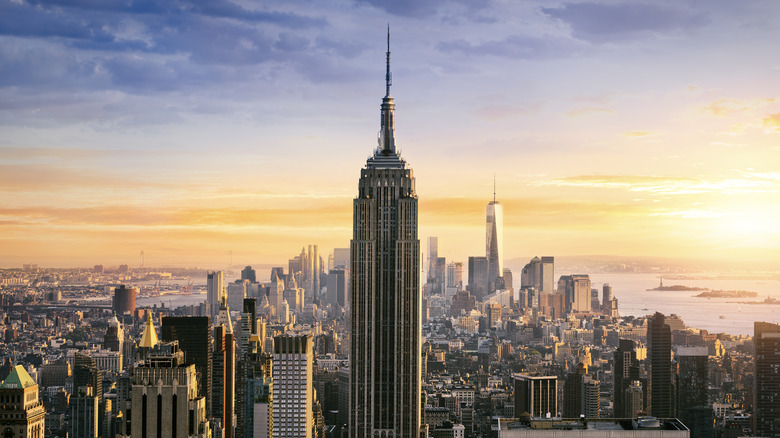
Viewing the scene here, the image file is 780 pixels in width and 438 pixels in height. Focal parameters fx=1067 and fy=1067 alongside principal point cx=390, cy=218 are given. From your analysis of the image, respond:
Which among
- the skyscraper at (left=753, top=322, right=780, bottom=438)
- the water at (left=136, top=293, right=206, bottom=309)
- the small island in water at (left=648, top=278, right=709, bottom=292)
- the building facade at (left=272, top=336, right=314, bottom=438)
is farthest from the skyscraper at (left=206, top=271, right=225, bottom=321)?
the skyscraper at (left=753, top=322, right=780, bottom=438)

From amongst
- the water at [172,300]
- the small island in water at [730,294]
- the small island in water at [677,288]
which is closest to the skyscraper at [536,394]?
the small island in water at [677,288]

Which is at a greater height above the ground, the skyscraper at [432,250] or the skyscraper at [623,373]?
the skyscraper at [432,250]

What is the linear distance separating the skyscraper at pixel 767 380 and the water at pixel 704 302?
0.47 metres

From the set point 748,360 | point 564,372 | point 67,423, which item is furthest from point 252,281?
point 748,360

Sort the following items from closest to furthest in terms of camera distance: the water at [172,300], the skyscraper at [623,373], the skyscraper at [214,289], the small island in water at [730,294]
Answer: the small island in water at [730,294]
the skyscraper at [623,373]
the skyscraper at [214,289]
the water at [172,300]

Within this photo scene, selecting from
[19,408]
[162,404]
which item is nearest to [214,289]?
[19,408]

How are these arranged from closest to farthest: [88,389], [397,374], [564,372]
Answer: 1. [397,374]
2. [88,389]
3. [564,372]

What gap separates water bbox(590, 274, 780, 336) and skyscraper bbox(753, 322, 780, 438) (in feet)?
1.54

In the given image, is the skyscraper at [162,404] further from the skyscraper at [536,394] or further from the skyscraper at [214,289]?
the skyscraper at [536,394]

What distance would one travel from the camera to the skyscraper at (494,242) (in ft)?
88.2

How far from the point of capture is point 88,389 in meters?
26.5

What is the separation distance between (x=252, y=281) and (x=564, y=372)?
Answer: 34.6 ft

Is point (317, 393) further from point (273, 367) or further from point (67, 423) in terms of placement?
point (67, 423)

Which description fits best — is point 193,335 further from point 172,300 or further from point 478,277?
point 478,277
